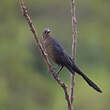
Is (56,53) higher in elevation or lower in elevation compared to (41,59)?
lower

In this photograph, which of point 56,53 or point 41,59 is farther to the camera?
point 41,59

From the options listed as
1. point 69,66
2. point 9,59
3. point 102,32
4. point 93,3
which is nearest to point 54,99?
point 9,59

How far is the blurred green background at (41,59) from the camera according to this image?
594 inches

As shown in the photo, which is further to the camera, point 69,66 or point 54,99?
point 54,99

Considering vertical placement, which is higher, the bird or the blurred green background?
the blurred green background

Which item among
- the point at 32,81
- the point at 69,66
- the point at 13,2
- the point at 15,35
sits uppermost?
the point at 13,2

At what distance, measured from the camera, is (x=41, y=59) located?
623 inches

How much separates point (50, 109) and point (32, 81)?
1058 mm

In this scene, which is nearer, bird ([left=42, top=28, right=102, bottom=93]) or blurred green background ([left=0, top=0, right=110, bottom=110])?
bird ([left=42, top=28, right=102, bottom=93])

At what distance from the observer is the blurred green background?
1508 cm

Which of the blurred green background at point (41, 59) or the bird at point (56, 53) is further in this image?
the blurred green background at point (41, 59)

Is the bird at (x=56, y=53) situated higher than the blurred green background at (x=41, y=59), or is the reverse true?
the blurred green background at (x=41, y=59)

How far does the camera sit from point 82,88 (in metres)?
15.1

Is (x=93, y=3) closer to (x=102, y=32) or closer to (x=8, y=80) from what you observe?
(x=102, y=32)
